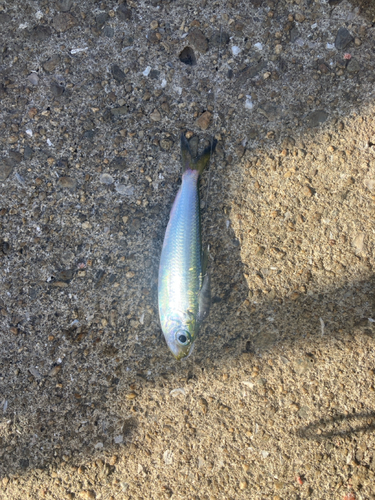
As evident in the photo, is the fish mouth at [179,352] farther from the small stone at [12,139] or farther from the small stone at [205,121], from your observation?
the small stone at [12,139]

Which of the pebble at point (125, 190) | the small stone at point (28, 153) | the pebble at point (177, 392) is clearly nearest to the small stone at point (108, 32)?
the small stone at point (28, 153)

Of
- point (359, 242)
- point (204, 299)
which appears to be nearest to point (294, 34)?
point (359, 242)

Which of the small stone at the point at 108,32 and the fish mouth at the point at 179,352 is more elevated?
the small stone at the point at 108,32

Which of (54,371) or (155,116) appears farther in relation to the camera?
(155,116)

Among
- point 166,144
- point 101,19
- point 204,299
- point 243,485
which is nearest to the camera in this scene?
point 243,485

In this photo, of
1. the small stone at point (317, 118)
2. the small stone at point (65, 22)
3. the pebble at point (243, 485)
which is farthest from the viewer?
the small stone at point (65, 22)

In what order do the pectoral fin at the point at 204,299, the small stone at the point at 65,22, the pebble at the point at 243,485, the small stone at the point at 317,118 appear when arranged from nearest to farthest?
the pebble at the point at 243,485, the pectoral fin at the point at 204,299, the small stone at the point at 317,118, the small stone at the point at 65,22

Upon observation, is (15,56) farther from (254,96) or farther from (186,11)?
(254,96)

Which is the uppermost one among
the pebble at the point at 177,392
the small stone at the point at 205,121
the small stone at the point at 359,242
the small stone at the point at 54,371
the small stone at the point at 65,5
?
the small stone at the point at 65,5

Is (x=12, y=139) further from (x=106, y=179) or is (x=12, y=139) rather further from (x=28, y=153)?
(x=106, y=179)
